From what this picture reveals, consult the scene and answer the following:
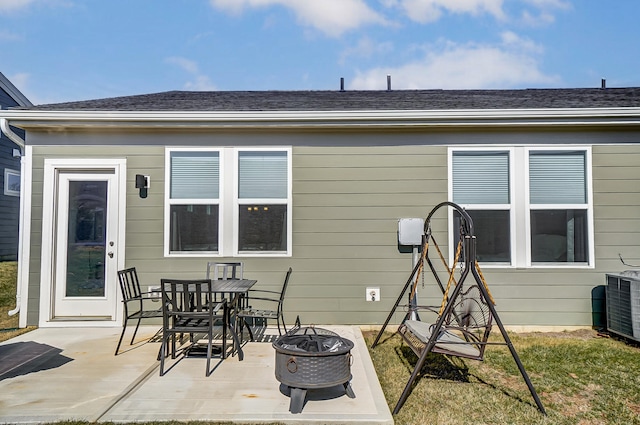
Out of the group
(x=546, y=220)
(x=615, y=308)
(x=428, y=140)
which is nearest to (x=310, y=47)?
(x=428, y=140)

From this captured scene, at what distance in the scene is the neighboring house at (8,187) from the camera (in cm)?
962

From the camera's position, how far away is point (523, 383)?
330cm

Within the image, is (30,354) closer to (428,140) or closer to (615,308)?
(428,140)

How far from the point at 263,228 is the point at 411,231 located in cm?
176

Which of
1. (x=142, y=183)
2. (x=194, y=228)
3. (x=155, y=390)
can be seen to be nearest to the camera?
(x=155, y=390)

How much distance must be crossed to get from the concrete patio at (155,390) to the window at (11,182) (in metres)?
7.47

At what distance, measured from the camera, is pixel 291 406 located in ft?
8.84

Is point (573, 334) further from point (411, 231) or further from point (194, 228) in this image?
point (194, 228)

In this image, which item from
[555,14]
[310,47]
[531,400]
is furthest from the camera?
[310,47]

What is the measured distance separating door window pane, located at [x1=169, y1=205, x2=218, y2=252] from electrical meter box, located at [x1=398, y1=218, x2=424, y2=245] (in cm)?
222

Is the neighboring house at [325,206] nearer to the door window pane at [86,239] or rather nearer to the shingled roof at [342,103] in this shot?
the door window pane at [86,239]

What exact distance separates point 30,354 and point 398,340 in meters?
3.66

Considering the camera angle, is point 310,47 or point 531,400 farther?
point 310,47

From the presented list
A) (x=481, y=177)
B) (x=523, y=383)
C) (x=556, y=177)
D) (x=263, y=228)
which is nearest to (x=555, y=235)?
(x=556, y=177)
